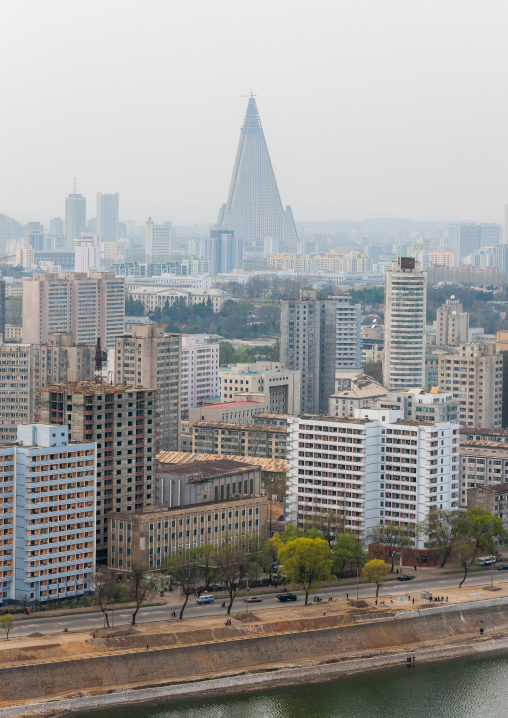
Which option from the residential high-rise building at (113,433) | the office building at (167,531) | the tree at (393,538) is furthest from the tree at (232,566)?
the tree at (393,538)

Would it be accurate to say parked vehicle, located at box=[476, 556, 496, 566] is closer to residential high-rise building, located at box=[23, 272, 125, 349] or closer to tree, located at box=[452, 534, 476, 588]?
tree, located at box=[452, 534, 476, 588]

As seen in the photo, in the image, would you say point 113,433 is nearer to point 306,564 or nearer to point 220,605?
point 220,605

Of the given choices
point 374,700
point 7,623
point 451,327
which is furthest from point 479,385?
point 7,623

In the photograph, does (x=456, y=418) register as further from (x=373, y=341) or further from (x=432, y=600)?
(x=373, y=341)

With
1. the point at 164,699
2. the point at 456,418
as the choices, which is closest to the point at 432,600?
the point at 164,699

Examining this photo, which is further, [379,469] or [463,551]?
[379,469]

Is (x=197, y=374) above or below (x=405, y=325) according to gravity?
below
